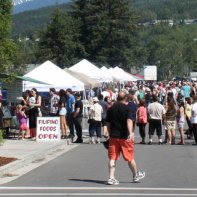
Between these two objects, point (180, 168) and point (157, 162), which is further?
point (157, 162)

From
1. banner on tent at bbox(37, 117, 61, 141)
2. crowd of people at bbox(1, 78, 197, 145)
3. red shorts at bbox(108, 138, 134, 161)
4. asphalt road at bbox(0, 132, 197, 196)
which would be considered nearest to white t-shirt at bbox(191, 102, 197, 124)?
crowd of people at bbox(1, 78, 197, 145)

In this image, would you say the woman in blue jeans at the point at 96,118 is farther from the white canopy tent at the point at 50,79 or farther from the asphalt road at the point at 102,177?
the white canopy tent at the point at 50,79

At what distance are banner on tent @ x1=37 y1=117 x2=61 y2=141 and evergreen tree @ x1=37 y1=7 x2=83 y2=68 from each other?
5514 centimetres

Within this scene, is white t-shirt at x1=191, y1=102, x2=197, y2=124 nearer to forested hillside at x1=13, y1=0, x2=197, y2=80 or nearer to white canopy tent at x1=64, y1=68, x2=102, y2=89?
white canopy tent at x1=64, y1=68, x2=102, y2=89

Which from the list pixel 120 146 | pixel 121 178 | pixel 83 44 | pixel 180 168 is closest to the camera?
pixel 120 146

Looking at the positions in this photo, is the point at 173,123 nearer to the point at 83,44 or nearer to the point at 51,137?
the point at 51,137

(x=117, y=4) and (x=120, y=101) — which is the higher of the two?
(x=117, y=4)

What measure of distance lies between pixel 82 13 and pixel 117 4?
5136 mm

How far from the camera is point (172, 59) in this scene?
134375 millimetres

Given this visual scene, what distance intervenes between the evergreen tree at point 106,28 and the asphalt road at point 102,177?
67.1 m

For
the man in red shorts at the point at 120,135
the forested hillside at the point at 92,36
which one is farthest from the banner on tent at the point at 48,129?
the forested hillside at the point at 92,36

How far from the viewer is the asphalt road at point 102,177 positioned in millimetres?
13281
